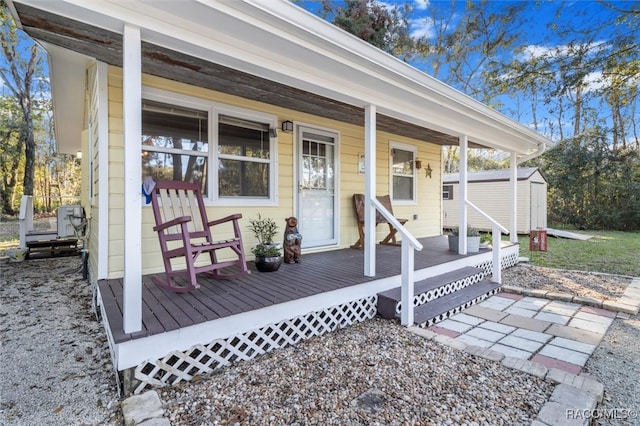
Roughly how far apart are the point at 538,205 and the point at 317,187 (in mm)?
10415

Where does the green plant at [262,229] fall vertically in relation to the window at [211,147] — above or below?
below

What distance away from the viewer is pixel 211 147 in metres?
3.75

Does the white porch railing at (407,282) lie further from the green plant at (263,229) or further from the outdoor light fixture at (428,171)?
the outdoor light fixture at (428,171)

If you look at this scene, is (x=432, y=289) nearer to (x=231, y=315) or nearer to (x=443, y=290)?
(x=443, y=290)

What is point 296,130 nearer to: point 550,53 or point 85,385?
point 85,385

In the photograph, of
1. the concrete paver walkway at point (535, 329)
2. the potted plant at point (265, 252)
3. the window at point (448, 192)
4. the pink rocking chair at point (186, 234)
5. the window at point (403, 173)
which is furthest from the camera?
Result: the window at point (448, 192)

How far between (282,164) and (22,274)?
4.77 metres

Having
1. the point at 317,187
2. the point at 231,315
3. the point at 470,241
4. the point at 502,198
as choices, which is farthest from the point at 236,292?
the point at 502,198

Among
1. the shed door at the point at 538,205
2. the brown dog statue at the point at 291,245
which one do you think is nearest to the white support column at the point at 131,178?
the brown dog statue at the point at 291,245

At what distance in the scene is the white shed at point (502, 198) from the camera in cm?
1105

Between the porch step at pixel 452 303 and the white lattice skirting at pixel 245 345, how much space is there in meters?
0.54

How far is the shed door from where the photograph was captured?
11.3m

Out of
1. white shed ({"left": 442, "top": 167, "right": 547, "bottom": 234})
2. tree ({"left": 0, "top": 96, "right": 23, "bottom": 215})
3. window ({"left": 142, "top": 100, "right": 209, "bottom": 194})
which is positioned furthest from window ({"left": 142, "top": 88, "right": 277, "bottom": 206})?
tree ({"left": 0, "top": 96, "right": 23, "bottom": 215})

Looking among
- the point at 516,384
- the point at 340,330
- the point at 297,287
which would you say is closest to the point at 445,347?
the point at 516,384
